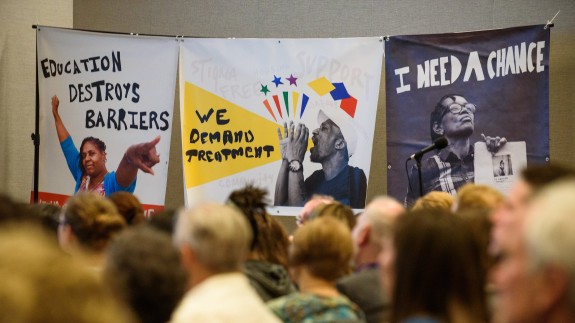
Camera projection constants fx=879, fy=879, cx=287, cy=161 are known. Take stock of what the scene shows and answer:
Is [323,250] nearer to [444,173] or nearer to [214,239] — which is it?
[214,239]

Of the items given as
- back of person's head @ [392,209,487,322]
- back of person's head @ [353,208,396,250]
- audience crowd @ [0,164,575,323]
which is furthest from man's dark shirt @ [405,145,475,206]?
back of person's head @ [392,209,487,322]

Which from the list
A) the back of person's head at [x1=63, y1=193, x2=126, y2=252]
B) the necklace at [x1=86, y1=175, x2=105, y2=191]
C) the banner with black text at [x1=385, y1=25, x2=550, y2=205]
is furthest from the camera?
the necklace at [x1=86, y1=175, x2=105, y2=191]

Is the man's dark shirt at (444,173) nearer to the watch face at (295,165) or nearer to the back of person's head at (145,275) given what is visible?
the watch face at (295,165)

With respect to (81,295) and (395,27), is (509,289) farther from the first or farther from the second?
(395,27)

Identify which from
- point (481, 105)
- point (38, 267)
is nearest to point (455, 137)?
point (481, 105)

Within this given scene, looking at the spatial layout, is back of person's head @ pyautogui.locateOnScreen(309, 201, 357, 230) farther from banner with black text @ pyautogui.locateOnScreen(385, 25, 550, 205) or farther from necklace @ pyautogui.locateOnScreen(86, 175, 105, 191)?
necklace @ pyautogui.locateOnScreen(86, 175, 105, 191)

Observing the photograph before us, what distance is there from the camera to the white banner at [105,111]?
6.76 meters

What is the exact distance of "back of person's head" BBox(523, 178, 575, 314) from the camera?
4.97 feet

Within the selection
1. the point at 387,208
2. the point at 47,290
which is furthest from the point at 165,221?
the point at 47,290

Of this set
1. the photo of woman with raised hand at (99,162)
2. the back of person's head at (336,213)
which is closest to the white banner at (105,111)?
the photo of woman with raised hand at (99,162)

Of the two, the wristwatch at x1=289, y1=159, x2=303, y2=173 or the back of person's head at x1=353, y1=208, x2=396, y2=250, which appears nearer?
the back of person's head at x1=353, y1=208, x2=396, y2=250

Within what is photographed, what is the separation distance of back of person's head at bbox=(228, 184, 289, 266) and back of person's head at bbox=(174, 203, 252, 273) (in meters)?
1.08

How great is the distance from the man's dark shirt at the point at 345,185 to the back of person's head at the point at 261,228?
2.64 metres

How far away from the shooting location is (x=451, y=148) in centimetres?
620
